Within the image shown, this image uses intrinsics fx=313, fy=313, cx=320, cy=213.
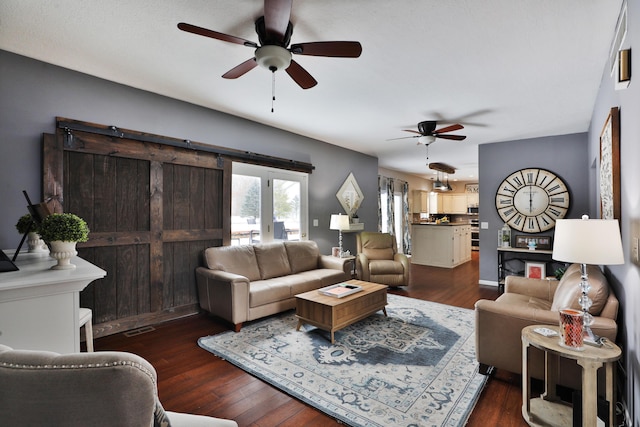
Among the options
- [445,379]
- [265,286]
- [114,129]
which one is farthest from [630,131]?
[114,129]

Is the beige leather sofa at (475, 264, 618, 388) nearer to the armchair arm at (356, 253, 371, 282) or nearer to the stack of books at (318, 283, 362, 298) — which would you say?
the stack of books at (318, 283, 362, 298)

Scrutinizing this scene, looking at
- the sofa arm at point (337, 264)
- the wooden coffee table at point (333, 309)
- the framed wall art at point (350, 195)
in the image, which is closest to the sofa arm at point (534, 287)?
the wooden coffee table at point (333, 309)

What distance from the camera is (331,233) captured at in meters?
6.04

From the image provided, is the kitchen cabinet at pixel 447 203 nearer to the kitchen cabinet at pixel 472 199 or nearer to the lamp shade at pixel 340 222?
the kitchen cabinet at pixel 472 199

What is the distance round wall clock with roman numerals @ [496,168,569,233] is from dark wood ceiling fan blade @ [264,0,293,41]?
5.00 metres

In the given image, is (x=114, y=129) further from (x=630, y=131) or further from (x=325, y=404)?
(x=630, y=131)

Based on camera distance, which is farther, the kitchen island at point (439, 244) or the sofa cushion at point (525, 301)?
the kitchen island at point (439, 244)

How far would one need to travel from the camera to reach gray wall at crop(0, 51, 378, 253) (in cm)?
270

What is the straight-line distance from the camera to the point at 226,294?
3.40m

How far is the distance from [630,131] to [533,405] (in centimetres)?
182

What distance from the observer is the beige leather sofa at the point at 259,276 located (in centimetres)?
339

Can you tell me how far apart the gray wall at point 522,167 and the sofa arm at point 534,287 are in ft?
8.34

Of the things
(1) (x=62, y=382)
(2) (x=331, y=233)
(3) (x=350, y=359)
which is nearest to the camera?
(1) (x=62, y=382)

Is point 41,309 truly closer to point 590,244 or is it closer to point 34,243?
point 34,243
